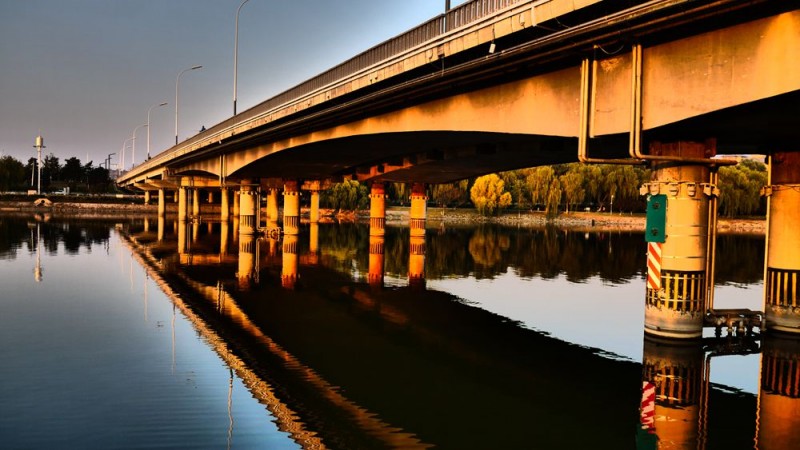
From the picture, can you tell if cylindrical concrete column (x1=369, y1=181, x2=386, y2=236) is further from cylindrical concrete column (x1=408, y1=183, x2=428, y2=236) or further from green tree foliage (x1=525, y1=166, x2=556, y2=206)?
green tree foliage (x1=525, y1=166, x2=556, y2=206)

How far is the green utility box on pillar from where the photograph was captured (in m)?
20.4

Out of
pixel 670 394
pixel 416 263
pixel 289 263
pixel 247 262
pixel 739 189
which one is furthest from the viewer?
pixel 739 189

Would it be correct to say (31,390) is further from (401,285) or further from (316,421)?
(401,285)

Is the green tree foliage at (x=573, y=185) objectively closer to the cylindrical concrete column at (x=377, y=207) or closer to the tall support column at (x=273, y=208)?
the cylindrical concrete column at (x=377, y=207)

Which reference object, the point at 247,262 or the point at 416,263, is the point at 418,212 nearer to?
the point at 416,263

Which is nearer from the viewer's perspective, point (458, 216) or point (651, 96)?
point (651, 96)

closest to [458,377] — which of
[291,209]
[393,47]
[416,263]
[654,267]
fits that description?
[654,267]

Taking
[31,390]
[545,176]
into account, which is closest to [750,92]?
[31,390]

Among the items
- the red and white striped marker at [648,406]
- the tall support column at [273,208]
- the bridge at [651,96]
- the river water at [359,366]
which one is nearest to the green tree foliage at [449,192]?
the tall support column at [273,208]

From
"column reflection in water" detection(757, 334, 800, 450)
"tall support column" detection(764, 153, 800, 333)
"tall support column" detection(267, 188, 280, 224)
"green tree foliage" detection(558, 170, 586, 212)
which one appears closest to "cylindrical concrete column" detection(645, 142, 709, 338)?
"column reflection in water" detection(757, 334, 800, 450)

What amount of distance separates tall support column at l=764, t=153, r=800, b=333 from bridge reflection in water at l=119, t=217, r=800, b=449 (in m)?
0.90

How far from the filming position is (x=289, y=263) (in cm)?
4341

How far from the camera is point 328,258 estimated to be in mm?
47906

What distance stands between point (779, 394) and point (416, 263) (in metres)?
31.9
